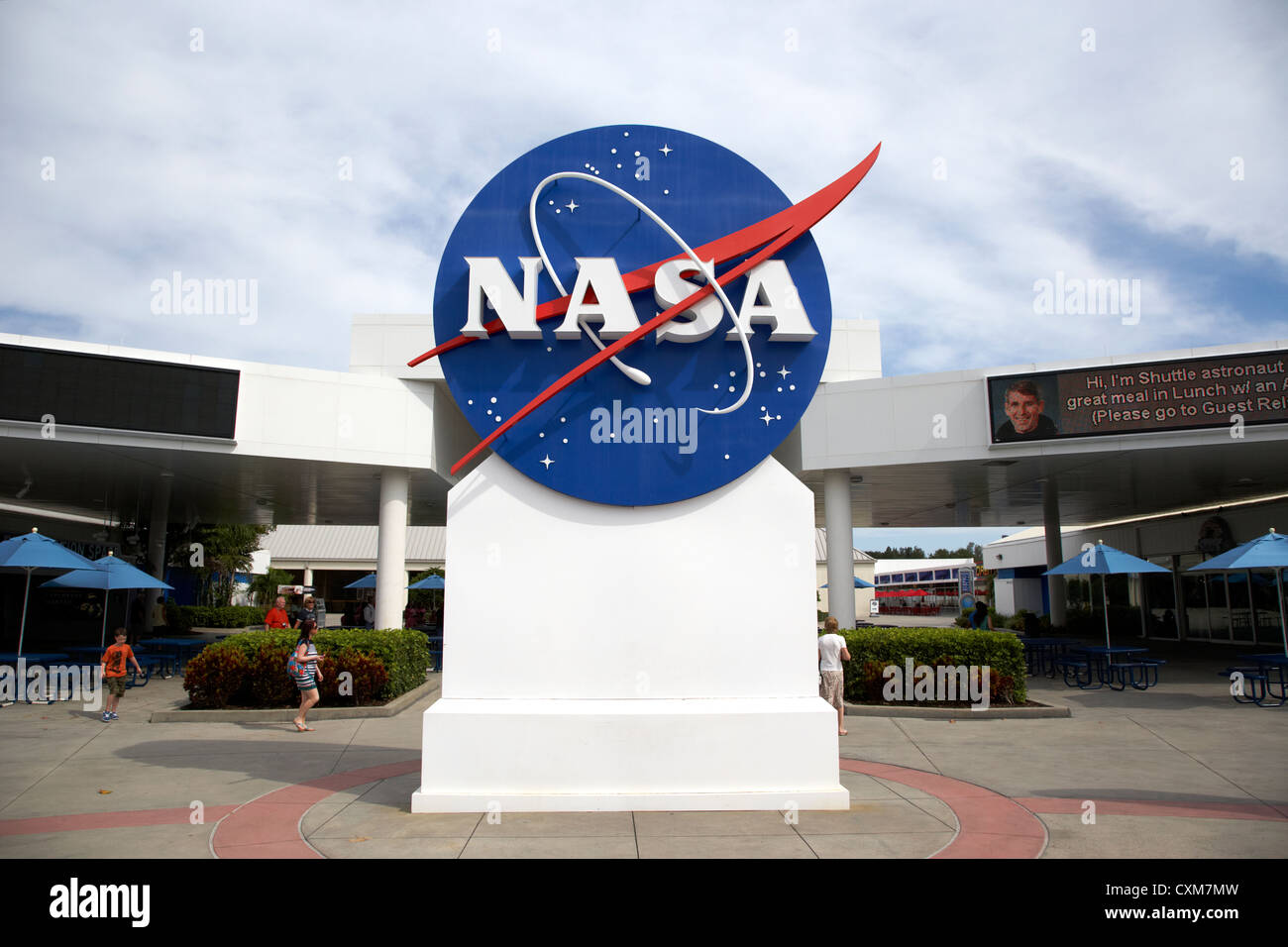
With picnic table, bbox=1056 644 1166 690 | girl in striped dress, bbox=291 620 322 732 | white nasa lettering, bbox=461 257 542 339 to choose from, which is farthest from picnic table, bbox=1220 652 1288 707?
girl in striped dress, bbox=291 620 322 732

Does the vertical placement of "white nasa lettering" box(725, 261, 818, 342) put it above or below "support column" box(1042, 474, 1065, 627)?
above

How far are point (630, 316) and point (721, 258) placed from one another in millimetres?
1061

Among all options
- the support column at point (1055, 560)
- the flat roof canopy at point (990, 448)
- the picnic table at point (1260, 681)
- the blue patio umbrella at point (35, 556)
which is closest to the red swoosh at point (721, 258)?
the flat roof canopy at point (990, 448)

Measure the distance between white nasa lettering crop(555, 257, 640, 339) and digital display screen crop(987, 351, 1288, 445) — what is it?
11.5m

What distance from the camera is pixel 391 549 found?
18953 mm

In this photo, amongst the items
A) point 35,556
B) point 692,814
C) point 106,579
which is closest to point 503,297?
point 692,814

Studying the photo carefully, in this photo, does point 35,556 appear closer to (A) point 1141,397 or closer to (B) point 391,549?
(B) point 391,549

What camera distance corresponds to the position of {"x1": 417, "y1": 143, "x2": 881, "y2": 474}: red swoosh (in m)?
7.77

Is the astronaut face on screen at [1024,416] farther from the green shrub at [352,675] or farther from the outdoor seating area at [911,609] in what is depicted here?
the outdoor seating area at [911,609]

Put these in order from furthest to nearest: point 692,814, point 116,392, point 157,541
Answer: point 157,541 < point 116,392 < point 692,814

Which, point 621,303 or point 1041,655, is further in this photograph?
point 1041,655

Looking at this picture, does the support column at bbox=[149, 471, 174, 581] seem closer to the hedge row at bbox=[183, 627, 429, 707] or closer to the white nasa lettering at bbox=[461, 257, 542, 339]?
the hedge row at bbox=[183, 627, 429, 707]

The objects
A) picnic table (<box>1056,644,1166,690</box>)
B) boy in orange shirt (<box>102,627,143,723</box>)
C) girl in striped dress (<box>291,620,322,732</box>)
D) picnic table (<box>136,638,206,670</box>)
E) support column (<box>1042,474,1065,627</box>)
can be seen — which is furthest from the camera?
support column (<box>1042,474,1065,627</box>)

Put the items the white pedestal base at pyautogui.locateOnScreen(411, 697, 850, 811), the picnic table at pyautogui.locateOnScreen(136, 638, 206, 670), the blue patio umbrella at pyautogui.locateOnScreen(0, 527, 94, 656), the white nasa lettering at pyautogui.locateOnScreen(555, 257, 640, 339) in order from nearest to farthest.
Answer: the white pedestal base at pyautogui.locateOnScreen(411, 697, 850, 811) < the white nasa lettering at pyautogui.locateOnScreen(555, 257, 640, 339) < the blue patio umbrella at pyautogui.locateOnScreen(0, 527, 94, 656) < the picnic table at pyautogui.locateOnScreen(136, 638, 206, 670)
